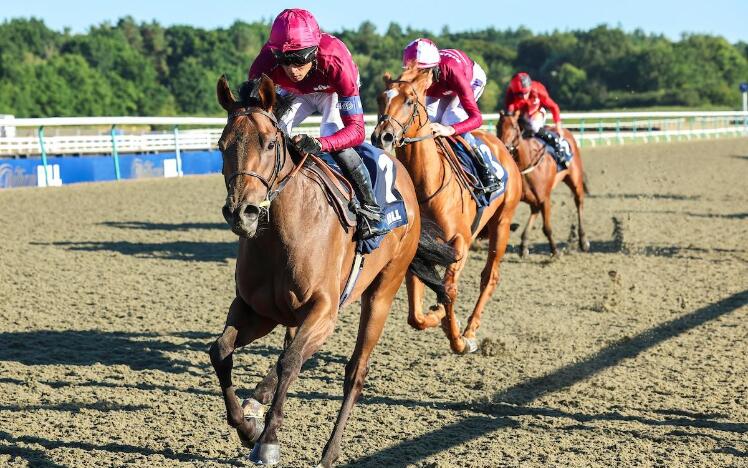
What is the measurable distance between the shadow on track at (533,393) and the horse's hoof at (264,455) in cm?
68

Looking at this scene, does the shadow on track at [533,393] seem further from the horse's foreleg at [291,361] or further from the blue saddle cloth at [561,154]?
the blue saddle cloth at [561,154]

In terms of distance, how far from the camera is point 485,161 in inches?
272

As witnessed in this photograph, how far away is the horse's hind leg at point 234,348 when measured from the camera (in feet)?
12.7

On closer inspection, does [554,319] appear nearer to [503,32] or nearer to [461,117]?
[461,117]

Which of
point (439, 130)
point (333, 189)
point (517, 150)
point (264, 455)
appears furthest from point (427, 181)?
point (517, 150)

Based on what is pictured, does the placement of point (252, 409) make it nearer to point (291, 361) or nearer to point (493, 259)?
point (291, 361)

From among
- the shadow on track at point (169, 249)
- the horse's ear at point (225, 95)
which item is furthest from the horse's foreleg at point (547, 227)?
the horse's ear at point (225, 95)

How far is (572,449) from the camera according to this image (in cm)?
440

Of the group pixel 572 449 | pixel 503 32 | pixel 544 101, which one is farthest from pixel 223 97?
pixel 503 32

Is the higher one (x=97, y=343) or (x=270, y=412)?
(x=270, y=412)

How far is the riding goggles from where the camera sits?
4059 millimetres

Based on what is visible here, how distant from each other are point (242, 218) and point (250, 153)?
0.27m

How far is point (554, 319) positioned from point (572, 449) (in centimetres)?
318

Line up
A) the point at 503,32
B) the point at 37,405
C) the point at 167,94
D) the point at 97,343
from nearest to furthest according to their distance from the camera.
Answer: the point at 37,405 < the point at 97,343 < the point at 167,94 < the point at 503,32
